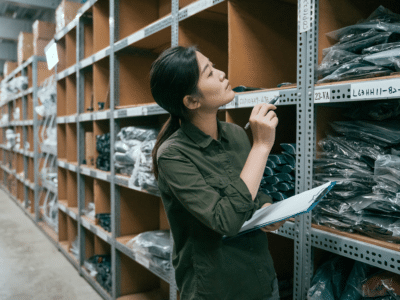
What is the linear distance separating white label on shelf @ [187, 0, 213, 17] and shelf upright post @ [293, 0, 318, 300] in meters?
0.55

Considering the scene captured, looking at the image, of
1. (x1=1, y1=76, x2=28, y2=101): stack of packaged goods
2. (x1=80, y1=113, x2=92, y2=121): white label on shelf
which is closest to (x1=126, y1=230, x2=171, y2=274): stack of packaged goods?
(x1=80, y1=113, x2=92, y2=121): white label on shelf

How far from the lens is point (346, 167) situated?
1.27 metres

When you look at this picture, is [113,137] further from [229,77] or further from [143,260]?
[229,77]

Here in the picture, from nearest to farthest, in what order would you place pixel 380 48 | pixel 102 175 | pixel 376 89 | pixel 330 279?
pixel 376 89 → pixel 380 48 → pixel 330 279 → pixel 102 175

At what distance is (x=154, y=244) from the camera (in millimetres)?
2332

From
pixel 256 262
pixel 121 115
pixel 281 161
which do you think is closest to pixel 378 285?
pixel 256 262

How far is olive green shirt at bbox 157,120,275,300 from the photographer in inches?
38.7

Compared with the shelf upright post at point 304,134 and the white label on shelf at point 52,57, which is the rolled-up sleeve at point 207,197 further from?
the white label on shelf at point 52,57

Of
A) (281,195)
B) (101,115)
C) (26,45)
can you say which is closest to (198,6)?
(281,195)

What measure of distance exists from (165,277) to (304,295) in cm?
107

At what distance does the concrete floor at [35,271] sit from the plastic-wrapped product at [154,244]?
0.86m

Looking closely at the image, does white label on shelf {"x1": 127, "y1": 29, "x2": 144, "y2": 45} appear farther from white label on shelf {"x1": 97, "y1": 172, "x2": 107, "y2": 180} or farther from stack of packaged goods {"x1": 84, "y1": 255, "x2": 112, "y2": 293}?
stack of packaged goods {"x1": 84, "y1": 255, "x2": 112, "y2": 293}

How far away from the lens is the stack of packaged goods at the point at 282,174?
142 cm

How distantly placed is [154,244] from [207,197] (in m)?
1.48
